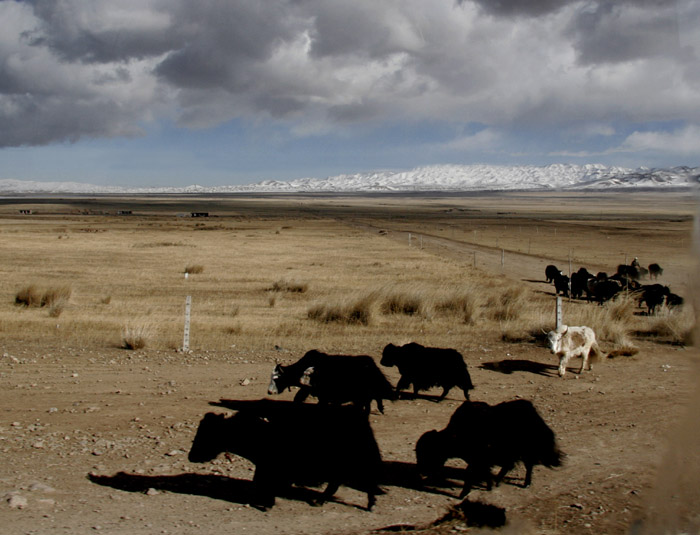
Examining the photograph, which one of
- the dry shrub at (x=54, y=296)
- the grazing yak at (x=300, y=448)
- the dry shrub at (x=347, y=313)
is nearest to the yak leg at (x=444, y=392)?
the grazing yak at (x=300, y=448)

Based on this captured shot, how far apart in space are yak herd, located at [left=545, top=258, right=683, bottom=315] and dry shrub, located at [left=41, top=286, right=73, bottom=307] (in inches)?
603

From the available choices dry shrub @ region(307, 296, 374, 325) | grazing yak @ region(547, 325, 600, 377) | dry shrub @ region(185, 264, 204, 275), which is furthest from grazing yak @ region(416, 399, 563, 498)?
dry shrub @ region(185, 264, 204, 275)

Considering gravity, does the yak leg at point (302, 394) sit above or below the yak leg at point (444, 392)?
above

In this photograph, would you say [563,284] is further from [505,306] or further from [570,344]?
[570,344]

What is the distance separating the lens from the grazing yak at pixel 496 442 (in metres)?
6.14

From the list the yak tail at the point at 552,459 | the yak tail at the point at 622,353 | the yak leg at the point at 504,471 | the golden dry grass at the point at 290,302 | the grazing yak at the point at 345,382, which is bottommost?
the golden dry grass at the point at 290,302

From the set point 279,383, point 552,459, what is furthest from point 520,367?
point 552,459

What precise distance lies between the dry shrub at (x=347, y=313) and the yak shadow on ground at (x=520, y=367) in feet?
16.1

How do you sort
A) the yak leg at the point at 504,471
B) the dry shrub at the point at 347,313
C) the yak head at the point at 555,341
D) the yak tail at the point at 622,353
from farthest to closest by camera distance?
the dry shrub at the point at 347,313 < the yak tail at the point at 622,353 < the yak head at the point at 555,341 < the yak leg at the point at 504,471

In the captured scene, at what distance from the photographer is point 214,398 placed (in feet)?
29.9

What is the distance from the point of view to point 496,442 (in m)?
6.18

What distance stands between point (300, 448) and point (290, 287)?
16704 millimetres

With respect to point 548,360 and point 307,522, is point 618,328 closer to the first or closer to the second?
point 548,360

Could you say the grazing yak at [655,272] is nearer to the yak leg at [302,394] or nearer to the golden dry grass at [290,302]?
the golden dry grass at [290,302]
